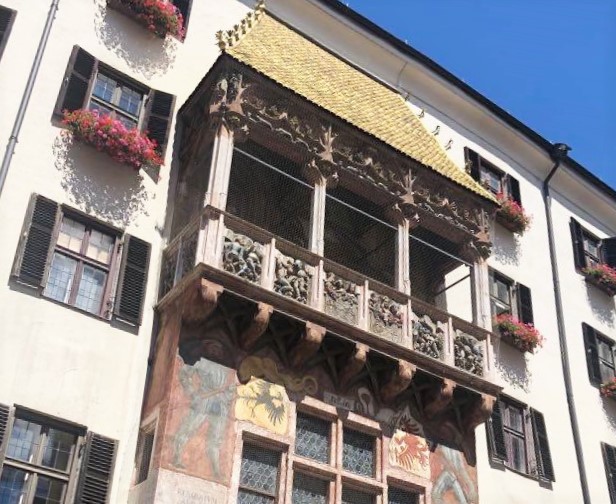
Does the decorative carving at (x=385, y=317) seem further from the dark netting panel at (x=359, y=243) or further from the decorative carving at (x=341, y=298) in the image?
the dark netting panel at (x=359, y=243)

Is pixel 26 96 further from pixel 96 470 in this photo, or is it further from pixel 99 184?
pixel 96 470

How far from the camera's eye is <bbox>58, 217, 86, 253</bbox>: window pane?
13.1 metres

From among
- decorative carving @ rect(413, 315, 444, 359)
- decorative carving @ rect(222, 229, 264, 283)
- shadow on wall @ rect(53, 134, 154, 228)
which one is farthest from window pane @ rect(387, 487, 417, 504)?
shadow on wall @ rect(53, 134, 154, 228)

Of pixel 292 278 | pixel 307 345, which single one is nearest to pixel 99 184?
pixel 292 278

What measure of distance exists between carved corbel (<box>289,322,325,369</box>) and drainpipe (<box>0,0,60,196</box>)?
4923 millimetres

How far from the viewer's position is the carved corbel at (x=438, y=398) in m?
14.1

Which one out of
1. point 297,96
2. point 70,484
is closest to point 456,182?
point 297,96

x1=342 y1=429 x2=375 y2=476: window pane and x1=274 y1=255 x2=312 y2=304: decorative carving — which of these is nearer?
x1=274 y1=255 x2=312 y2=304: decorative carving

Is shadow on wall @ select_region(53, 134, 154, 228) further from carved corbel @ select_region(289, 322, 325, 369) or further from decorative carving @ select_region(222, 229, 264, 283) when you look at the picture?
carved corbel @ select_region(289, 322, 325, 369)

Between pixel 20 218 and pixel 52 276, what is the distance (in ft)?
3.19

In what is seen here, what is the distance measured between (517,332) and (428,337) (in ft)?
15.7

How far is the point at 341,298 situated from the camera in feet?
44.5

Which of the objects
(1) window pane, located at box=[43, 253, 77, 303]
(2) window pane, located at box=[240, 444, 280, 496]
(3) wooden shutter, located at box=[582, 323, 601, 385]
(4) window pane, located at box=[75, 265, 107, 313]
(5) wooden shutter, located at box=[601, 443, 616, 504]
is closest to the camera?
(2) window pane, located at box=[240, 444, 280, 496]

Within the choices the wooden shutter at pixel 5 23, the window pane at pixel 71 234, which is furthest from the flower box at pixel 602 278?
the wooden shutter at pixel 5 23
